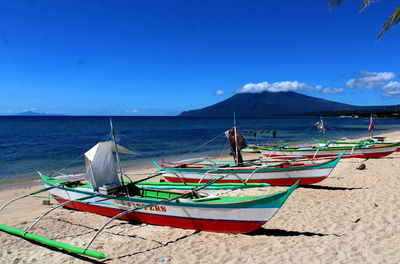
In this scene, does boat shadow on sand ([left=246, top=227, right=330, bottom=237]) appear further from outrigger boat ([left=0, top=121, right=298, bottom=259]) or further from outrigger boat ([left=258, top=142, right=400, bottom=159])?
outrigger boat ([left=258, top=142, right=400, bottom=159])

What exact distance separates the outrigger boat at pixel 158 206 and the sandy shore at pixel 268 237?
0.28 metres

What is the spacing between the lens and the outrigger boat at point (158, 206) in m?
6.46

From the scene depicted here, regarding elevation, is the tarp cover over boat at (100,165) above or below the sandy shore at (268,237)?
→ above

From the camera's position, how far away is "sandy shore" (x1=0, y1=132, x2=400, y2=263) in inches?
224

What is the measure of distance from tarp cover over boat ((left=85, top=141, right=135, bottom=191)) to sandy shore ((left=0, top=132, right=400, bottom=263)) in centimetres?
149

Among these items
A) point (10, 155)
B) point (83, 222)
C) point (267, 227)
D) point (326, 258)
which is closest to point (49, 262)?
point (83, 222)

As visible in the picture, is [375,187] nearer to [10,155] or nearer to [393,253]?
[393,253]

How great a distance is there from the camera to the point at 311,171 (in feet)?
36.9

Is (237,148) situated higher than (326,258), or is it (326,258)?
(237,148)

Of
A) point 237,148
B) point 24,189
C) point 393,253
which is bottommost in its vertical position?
point 24,189

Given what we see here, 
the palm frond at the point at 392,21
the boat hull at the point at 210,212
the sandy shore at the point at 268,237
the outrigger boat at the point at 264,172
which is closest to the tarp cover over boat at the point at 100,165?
the boat hull at the point at 210,212

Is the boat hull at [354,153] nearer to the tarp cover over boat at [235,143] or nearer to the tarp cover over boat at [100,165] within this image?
the tarp cover over boat at [235,143]

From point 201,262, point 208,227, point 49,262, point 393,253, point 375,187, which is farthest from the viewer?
point 375,187

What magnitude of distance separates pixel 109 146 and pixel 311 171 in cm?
876
